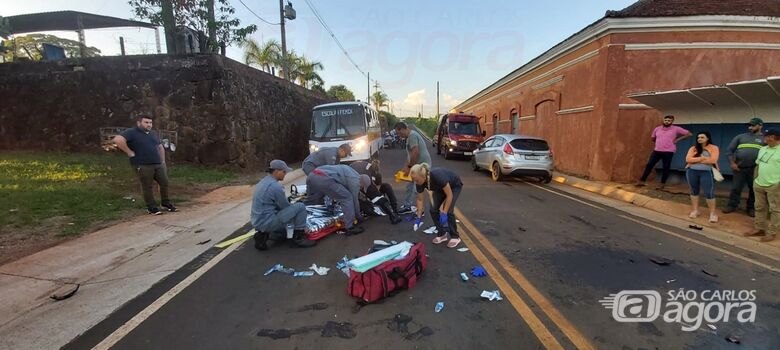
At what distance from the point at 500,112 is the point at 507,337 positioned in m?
23.4

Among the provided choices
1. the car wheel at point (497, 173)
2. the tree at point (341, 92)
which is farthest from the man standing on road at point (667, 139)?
the tree at point (341, 92)

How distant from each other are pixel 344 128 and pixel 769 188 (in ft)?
36.6

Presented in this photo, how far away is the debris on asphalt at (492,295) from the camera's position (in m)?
3.62

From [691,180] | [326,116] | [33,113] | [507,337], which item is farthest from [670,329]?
[33,113]

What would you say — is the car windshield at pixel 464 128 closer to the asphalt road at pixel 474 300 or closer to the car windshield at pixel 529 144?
the car windshield at pixel 529 144

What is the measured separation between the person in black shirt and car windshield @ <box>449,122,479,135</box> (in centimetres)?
1532

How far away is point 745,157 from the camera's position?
6.72 metres

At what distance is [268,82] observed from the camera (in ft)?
54.9

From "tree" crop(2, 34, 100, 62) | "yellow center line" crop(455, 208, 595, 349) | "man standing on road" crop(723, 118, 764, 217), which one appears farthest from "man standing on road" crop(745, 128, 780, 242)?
"tree" crop(2, 34, 100, 62)

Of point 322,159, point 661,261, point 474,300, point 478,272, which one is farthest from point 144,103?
point 661,261

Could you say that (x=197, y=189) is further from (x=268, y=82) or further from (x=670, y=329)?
(x=670, y=329)

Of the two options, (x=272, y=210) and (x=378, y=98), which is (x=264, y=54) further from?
(x=378, y=98)

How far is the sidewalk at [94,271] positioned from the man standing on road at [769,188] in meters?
8.20

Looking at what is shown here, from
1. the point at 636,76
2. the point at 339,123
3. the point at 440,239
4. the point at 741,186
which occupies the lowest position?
the point at 440,239
